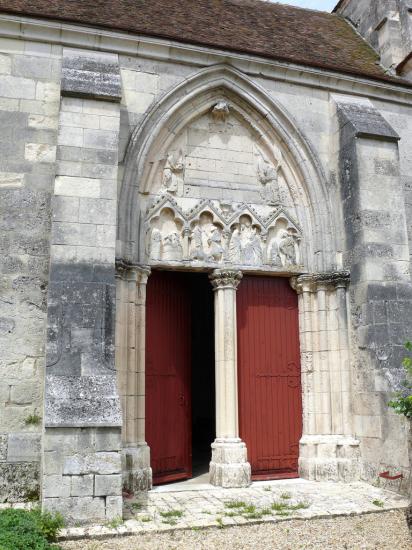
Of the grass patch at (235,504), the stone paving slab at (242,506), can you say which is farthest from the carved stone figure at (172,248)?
the grass patch at (235,504)

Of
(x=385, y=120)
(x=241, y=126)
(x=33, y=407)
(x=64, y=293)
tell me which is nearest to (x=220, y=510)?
(x=33, y=407)

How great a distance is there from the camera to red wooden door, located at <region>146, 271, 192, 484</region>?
6945 millimetres

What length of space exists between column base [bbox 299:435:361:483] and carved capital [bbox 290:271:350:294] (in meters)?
1.87

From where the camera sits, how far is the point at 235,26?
8.64m

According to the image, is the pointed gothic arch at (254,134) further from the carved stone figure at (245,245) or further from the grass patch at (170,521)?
the grass patch at (170,521)

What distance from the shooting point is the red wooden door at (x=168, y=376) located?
6.95 m

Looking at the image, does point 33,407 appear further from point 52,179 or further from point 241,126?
point 241,126

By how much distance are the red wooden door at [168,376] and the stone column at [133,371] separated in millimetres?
291

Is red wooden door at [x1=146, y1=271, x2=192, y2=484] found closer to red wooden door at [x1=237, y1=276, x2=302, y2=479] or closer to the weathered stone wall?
red wooden door at [x1=237, y1=276, x2=302, y2=479]

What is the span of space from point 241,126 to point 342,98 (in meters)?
1.49

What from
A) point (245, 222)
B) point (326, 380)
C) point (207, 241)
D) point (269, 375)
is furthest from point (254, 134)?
point (326, 380)

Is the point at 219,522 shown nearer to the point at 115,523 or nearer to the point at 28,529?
the point at 115,523

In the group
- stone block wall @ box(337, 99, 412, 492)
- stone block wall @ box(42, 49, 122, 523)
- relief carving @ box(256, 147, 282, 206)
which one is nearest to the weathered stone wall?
stone block wall @ box(42, 49, 122, 523)

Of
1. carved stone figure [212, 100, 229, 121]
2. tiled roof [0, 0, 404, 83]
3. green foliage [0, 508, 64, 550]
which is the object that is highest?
tiled roof [0, 0, 404, 83]
